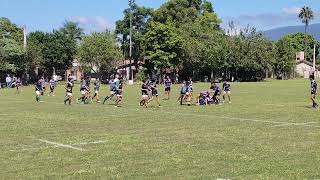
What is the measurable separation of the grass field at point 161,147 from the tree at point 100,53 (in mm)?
63455

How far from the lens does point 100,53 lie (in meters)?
86.7

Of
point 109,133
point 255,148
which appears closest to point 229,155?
point 255,148

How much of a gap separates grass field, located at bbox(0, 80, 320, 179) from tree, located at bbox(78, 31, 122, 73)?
6345cm

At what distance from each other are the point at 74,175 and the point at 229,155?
13.0 ft

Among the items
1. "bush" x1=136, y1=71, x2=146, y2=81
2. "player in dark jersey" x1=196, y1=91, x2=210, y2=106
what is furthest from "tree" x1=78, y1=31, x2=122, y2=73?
"player in dark jersey" x1=196, y1=91, x2=210, y2=106

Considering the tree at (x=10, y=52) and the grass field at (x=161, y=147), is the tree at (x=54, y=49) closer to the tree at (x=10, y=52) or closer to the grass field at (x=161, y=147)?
the tree at (x=10, y=52)

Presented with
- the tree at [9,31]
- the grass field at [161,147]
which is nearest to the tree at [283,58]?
the tree at [9,31]

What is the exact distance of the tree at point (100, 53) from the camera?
284 ft

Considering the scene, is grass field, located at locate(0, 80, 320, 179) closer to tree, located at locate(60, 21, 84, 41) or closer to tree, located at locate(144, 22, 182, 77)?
tree, located at locate(144, 22, 182, 77)

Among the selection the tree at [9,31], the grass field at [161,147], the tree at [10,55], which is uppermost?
the tree at [9,31]

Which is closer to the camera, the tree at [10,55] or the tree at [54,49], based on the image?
the tree at [10,55]

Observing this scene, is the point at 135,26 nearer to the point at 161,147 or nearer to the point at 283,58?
the point at 283,58

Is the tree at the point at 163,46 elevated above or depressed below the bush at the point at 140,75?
above

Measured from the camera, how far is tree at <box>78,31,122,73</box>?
284ft
